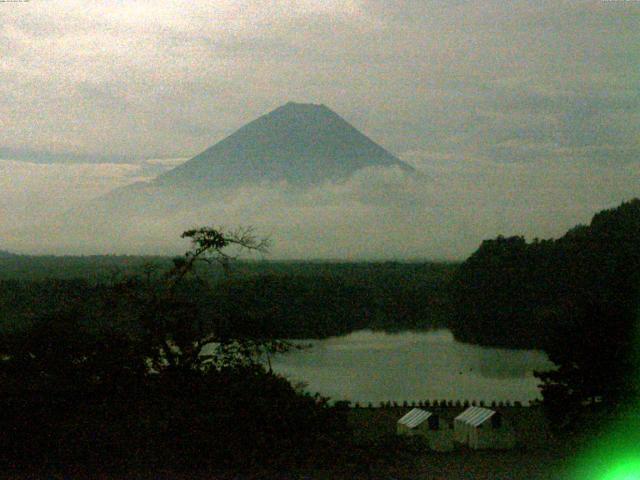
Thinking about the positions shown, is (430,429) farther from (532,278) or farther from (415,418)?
(532,278)

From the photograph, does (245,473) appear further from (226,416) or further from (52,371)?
(52,371)

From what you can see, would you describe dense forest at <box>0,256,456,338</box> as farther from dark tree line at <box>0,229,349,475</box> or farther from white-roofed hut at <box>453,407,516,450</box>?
white-roofed hut at <box>453,407,516,450</box>

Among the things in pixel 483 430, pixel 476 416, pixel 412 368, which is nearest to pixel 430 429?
pixel 476 416

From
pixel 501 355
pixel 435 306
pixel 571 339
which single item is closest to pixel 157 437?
pixel 571 339

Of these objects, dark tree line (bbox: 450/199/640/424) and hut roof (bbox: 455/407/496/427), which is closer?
hut roof (bbox: 455/407/496/427)

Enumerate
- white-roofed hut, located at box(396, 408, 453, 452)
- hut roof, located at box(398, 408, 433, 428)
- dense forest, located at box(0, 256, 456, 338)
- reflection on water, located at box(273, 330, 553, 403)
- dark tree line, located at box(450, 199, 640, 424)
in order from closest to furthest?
white-roofed hut, located at box(396, 408, 453, 452), hut roof, located at box(398, 408, 433, 428), dense forest, located at box(0, 256, 456, 338), reflection on water, located at box(273, 330, 553, 403), dark tree line, located at box(450, 199, 640, 424)

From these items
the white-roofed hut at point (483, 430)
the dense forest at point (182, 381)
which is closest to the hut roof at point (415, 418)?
the white-roofed hut at point (483, 430)

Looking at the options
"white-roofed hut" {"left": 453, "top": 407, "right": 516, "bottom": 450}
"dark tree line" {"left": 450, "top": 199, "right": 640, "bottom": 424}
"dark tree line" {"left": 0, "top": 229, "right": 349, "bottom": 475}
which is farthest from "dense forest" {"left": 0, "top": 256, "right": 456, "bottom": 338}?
"dark tree line" {"left": 450, "top": 199, "right": 640, "bottom": 424}

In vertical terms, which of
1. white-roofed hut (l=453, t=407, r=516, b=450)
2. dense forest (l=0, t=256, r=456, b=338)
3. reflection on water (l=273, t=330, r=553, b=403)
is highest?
dense forest (l=0, t=256, r=456, b=338)

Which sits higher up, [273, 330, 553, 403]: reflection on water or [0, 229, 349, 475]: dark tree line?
[0, 229, 349, 475]: dark tree line
